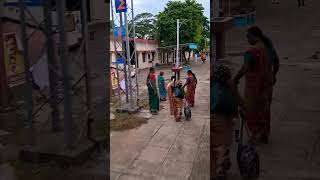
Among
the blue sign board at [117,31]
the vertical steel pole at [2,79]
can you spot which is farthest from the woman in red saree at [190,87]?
the vertical steel pole at [2,79]

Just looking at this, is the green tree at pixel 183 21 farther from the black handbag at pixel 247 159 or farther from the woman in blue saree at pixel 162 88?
the black handbag at pixel 247 159

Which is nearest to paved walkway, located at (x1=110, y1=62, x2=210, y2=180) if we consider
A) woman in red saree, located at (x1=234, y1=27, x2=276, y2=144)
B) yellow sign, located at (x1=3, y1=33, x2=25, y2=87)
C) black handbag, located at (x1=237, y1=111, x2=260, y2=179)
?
black handbag, located at (x1=237, y1=111, x2=260, y2=179)

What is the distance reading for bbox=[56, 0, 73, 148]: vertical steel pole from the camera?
8.02ft

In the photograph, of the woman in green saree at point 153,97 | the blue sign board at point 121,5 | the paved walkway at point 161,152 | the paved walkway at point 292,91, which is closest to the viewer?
the paved walkway at point 292,91

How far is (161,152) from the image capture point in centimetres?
443

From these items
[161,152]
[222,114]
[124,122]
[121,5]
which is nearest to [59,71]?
[222,114]

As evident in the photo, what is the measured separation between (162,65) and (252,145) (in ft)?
18.5

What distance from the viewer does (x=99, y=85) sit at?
10.3ft

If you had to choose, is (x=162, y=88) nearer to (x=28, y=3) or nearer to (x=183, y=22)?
(x=183, y=22)

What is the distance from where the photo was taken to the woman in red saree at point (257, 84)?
2.40m

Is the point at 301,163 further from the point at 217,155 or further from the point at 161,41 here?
the point at 161,41

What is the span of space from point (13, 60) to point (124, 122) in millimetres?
3002

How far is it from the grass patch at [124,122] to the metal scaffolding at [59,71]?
1989mm

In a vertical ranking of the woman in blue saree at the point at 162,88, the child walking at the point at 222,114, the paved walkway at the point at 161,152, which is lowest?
the paved walkway at the point at 161,152
